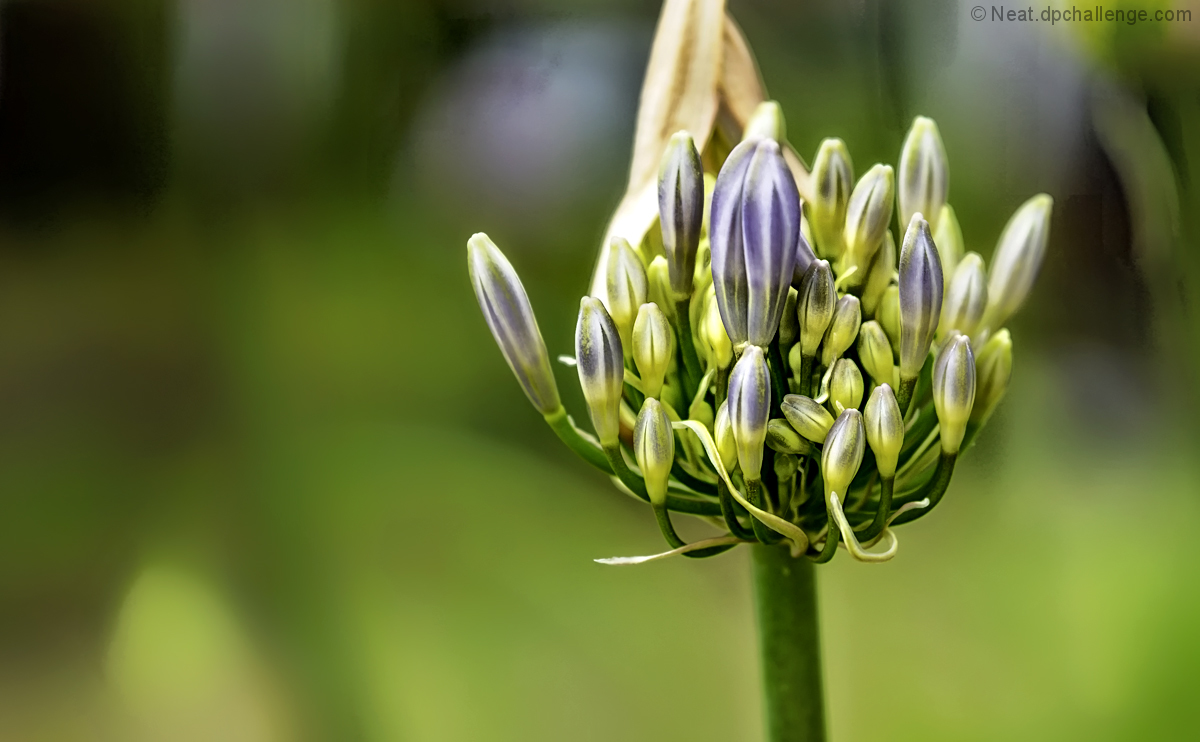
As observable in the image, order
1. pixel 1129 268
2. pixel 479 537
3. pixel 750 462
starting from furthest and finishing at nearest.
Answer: pixel 479 537 → pixel 1129 268 → pixel 750 462

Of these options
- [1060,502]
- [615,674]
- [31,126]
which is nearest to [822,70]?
[1060,502]

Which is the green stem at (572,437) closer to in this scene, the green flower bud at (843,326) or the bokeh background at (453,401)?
the green flower bud at (843,326)

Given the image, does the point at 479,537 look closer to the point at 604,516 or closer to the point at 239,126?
the point at 604,516

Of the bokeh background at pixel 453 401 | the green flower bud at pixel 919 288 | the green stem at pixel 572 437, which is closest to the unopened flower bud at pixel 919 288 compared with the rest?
the green flower bud at pixel 919 288

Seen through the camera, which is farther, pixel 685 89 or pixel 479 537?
pixel 479 537

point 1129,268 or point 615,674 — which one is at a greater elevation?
point 1129,268

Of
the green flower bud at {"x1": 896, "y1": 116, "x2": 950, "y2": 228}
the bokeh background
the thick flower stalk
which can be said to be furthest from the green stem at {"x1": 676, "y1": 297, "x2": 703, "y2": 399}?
the bokeh background

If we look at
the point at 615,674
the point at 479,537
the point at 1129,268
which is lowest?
the point at 615,674
